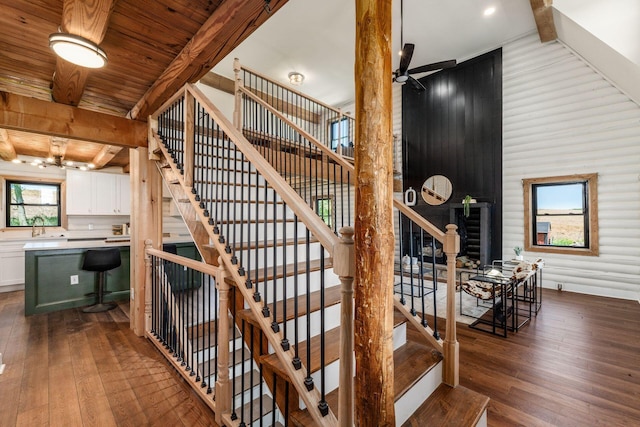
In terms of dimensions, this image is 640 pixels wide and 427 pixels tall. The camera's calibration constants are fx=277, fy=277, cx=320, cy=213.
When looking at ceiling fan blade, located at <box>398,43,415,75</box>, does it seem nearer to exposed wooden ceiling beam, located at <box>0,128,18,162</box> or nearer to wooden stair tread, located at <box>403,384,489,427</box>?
wooden stair tread, located at <box>403,384,489,427</box>

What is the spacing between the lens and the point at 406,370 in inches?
67.7

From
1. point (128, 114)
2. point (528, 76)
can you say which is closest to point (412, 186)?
point (528, 76)

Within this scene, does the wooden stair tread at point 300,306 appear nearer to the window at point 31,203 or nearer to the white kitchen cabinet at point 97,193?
the white kitchen cabinet at point 97,193

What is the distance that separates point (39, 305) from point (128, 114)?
9.63ft

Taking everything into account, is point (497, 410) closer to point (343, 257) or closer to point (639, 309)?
point (343, 257)

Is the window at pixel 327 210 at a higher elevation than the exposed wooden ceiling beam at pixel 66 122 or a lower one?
lower

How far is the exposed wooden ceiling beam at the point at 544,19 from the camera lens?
4310 mm

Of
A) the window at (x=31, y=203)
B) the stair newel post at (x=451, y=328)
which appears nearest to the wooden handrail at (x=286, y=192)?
the stair newel post at (x=451, y=328)

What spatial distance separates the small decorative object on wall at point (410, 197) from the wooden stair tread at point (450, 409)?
5.23 meters

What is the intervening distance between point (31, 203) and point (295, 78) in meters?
6.25

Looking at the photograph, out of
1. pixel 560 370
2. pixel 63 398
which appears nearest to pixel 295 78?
pixel 63 398

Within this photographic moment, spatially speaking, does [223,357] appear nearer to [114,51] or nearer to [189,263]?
[189,263]

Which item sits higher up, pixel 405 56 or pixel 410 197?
pixel 405 56

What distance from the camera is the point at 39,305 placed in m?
3.79
